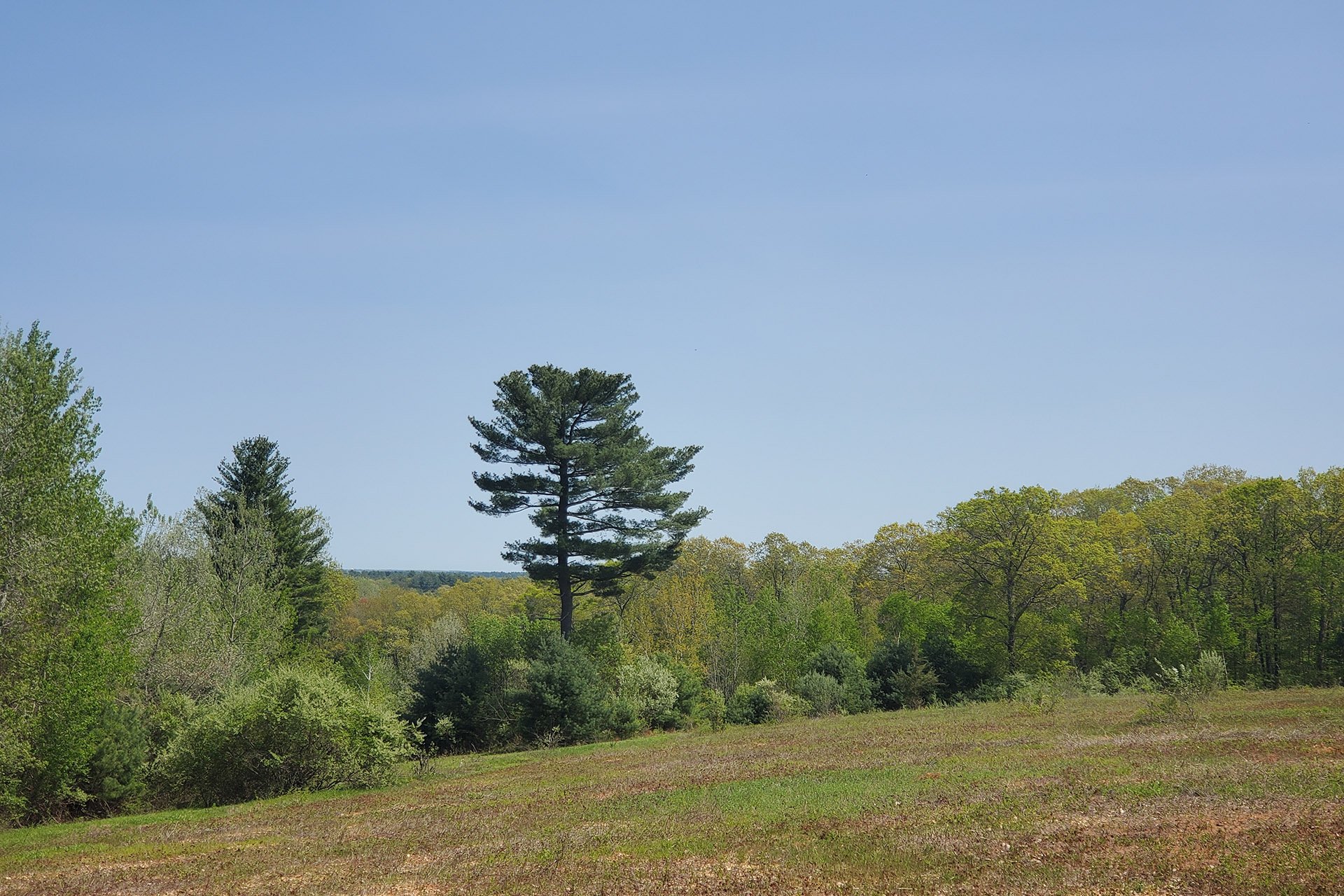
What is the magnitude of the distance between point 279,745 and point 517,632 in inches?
984

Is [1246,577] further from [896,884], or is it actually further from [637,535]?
[896,884]

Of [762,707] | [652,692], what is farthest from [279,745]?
[762,707]

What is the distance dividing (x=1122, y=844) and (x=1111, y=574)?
44038 millimetres

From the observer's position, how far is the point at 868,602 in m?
70.9

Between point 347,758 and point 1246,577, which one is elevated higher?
point 1246,577

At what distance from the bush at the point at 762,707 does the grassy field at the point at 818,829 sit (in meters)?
14.0

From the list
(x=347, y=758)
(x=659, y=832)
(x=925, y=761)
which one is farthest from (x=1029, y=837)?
(x=347, y=758)

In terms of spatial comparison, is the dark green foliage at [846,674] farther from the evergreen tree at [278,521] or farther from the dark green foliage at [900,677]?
the evergreen tree at [278,521]

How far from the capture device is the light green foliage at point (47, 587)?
1966 cm

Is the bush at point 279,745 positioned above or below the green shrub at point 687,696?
above

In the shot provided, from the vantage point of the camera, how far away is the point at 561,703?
34812mm

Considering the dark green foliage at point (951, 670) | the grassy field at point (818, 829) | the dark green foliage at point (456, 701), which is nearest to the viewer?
the grassy field at point (818, 829)

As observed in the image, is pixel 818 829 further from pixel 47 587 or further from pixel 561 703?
pixel 561 703

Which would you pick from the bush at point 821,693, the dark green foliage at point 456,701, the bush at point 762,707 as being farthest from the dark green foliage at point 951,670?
the dark green foliage at point 456,701
